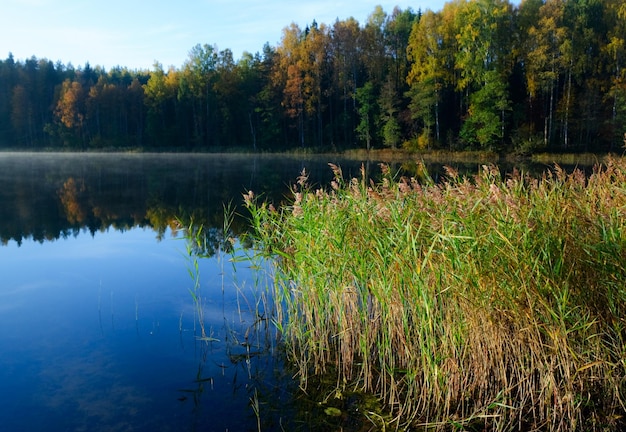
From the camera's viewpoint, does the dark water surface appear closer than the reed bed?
No

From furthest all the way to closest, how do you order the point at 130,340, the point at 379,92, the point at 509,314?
the point at 379,92 < the point at 130,340 < the point at 509,314

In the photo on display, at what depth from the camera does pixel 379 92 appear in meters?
48.7

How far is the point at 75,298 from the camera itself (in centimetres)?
793

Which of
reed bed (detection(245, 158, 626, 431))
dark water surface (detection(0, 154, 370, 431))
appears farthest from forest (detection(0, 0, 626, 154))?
reed bed (detection(245, 158, 626, 431))

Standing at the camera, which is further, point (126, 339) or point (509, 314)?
point (126, 339)

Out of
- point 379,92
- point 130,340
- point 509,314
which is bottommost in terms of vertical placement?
point 130,340

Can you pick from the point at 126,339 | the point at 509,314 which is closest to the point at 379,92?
the point at 126,339

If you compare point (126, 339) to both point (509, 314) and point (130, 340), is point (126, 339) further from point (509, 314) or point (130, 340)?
point (509, 314)

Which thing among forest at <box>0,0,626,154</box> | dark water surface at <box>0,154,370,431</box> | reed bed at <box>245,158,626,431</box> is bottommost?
dark water surface at <box>0,154,370,431</box>

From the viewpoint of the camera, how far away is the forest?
38.1 meters

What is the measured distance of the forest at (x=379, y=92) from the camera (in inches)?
1499

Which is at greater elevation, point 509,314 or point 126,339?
point 509,314

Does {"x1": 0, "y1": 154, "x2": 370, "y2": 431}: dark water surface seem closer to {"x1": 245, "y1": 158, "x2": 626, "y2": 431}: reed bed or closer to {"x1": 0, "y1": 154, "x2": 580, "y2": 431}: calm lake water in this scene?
{"x1": 0, "y1": 154, "x2": 580, "y2": 431}: calm lake water

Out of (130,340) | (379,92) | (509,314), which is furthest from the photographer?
(379,92)
